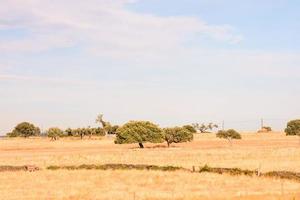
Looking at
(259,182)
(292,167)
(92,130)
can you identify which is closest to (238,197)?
(259,182)

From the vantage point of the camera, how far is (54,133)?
173 m

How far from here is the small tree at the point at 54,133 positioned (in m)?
172

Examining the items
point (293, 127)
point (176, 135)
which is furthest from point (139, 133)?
point (293, 127)

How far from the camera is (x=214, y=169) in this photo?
54219 mm

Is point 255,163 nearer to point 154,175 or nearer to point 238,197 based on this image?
point 154,175

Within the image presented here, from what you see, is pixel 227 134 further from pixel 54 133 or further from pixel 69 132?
pixel 69 132

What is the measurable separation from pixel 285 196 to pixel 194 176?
1661 centimetres

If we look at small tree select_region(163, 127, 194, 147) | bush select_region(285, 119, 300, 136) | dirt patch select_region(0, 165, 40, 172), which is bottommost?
dirt patch select_region(0, 165, 40, 172)

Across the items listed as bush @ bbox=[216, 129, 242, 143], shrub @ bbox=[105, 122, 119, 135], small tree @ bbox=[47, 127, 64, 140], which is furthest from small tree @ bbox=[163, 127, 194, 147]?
shrub @ bbox=[105, 122, 119, 135]

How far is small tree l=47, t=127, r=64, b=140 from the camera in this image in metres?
172

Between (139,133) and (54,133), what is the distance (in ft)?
236

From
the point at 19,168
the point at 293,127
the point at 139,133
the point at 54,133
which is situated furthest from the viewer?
the point at 54,133

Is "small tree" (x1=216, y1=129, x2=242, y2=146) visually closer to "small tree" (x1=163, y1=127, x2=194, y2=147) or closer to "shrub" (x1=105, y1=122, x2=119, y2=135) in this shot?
"small tree" (x1=163, y1=127, x2=194, y2=147)

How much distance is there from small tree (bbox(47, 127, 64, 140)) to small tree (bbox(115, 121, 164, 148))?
6776 cm
